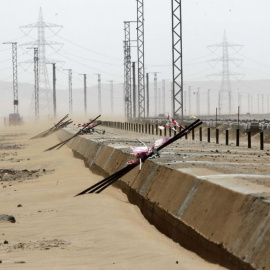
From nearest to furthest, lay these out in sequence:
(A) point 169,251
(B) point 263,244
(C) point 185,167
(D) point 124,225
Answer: (B) point 263,244
(A) point 169,251
(D) point 124,225
(C) point 185,167

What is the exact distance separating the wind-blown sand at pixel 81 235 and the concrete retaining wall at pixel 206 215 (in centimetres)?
16

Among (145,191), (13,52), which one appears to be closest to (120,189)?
(145,191)

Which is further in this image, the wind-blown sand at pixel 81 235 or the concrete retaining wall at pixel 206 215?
the wind-blown sand at pixel 81 235

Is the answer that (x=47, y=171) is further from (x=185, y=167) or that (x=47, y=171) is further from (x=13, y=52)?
(x=13, y=52)

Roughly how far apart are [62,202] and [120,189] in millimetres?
1853

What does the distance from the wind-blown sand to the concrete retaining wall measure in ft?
0.53

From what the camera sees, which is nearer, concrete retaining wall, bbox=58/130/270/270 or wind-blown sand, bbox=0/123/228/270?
concrete retaining wall, bbox=58/130/270/270

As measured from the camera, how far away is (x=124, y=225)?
10.6 meters

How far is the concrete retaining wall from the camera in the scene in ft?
23.4

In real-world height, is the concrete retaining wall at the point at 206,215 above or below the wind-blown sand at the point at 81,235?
above

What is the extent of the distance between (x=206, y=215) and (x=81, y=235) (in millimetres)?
1887

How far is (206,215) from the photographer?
Result: 8.77m

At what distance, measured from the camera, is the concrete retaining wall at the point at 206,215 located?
712 cm

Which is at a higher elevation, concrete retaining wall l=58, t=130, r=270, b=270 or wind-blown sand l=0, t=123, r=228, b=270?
concrete retaining wall l=58, t=130, r=270, b=270
